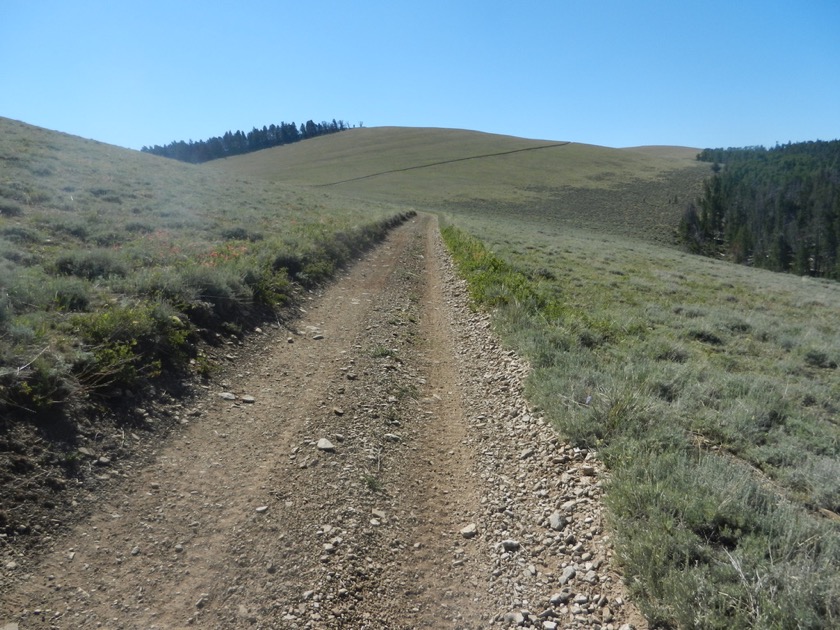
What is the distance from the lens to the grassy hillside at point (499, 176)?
222 feet

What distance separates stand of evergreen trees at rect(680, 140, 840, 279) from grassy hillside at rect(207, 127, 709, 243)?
Answer: 164 inches

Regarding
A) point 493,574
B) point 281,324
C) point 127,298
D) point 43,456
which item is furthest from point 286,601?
point 281,324

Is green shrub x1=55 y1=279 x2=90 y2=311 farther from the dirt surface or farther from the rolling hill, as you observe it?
the dirt surface

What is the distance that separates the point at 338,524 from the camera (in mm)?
4406

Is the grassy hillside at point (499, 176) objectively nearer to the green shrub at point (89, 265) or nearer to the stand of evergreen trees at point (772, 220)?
the stand of evergreen trees at point (772, 220)

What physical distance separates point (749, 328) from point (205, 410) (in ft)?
42.9

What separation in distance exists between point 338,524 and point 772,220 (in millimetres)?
96938

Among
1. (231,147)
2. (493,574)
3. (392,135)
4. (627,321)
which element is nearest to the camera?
(493,574)

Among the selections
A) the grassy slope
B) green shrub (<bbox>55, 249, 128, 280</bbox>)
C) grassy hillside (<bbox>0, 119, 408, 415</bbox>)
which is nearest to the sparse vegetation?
the grassy slope

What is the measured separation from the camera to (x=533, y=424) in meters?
6.08

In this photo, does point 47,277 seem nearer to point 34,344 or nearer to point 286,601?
point 34,344

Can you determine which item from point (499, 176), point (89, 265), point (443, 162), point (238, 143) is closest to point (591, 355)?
point (89, 265)

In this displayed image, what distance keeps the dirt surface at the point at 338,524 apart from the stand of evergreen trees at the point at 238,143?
148314 mm

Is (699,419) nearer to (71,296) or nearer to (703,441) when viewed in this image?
(703,441)
